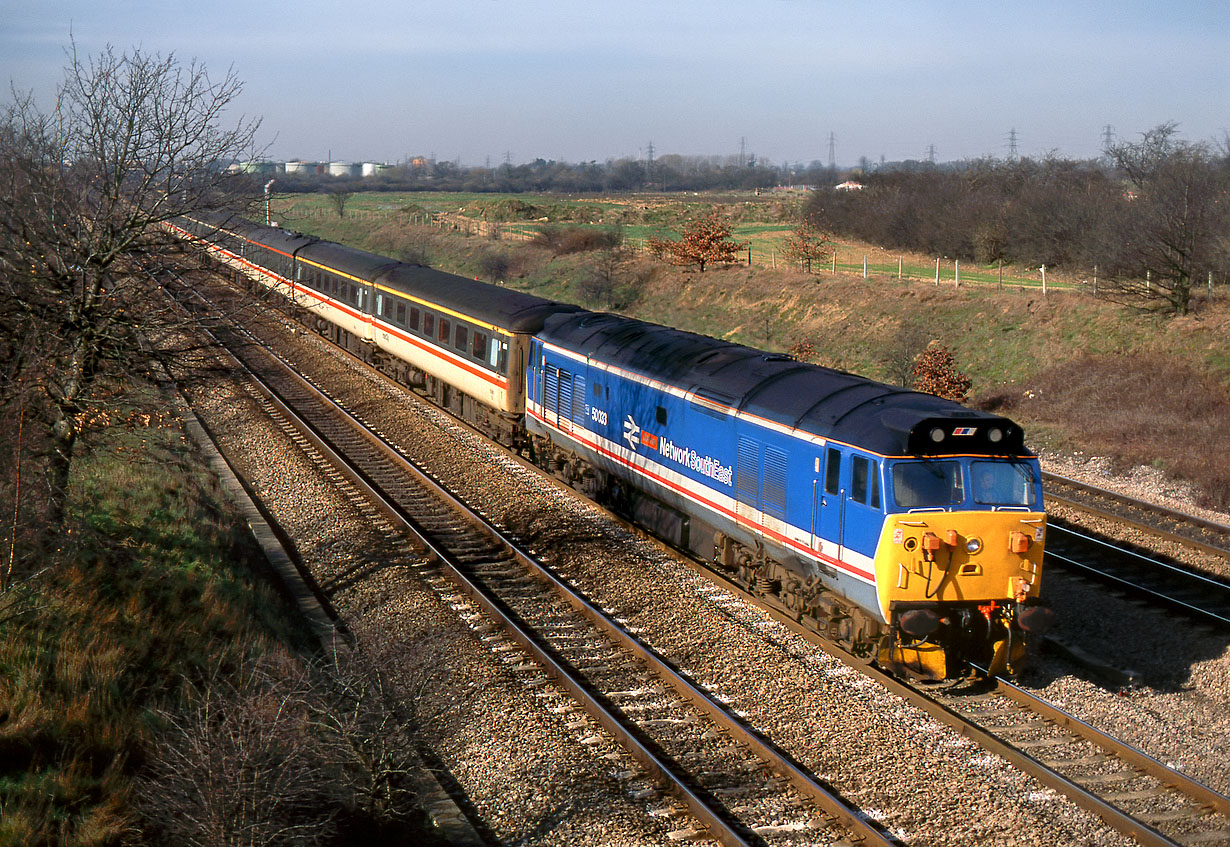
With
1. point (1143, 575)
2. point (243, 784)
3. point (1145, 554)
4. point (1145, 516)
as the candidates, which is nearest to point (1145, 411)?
point (1145, 516)

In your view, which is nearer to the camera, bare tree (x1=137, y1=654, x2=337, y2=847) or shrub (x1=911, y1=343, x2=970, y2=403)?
bare tree (x1=137, y1=654, x2=337, y2=847)

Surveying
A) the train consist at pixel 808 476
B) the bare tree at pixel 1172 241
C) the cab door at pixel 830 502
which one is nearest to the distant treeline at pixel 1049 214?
the bare tree at pixel 1172 241

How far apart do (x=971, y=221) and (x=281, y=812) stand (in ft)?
154

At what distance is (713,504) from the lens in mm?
14594

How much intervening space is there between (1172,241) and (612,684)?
26.1 m

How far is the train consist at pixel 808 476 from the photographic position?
1106 cm

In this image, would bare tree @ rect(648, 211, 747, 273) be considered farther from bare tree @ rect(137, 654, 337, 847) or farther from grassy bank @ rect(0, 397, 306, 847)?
bare tree @ rect(137, 654, 337, 847)

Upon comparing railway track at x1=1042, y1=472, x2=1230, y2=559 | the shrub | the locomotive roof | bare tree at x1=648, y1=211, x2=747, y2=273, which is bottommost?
railway track at x1=1042, y1=472, x2=1230, y2=559

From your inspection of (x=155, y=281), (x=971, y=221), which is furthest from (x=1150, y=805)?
(x=971, y=221)

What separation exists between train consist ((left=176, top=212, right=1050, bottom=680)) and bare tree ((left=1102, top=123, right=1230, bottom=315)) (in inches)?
749

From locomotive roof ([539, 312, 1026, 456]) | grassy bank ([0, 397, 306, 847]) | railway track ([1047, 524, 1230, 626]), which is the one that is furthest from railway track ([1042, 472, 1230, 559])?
grassy bank ([0, 397, 306, 847])

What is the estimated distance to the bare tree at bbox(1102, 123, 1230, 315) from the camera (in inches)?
1186

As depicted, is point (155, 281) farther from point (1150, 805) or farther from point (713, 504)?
point (1150, 805)

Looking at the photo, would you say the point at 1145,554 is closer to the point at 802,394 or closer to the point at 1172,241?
the point at 802,394
